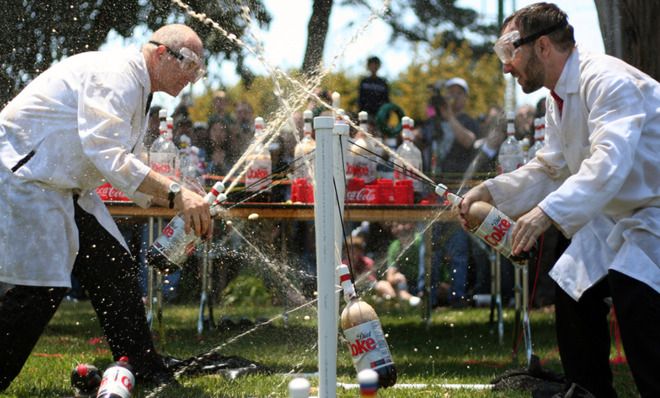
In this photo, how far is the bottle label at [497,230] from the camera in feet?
14.8

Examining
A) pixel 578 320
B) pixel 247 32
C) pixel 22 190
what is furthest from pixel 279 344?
pixel 578 320

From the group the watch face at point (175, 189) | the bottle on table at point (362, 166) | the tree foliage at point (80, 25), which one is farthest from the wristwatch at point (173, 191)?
the tree foliage at point (80, 25)

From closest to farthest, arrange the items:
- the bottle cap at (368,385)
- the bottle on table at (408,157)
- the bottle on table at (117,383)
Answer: the bottle cap at (368,385) → the bottle on table at (117,383) → the bottle on table at (408,157)

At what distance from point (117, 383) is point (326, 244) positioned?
93cm

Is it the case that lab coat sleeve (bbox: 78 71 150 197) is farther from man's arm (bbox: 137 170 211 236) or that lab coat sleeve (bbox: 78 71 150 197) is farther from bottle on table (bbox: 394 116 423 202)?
bottle on table (bbox: 394 116 423 202)

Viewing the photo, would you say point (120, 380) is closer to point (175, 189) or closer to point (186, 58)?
point (175, 189)

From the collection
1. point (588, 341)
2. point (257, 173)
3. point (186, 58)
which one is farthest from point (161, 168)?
point (588, 341)

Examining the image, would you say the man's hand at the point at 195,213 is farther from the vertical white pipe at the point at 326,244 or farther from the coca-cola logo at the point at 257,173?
the coca-cola logo at the point at 257,173

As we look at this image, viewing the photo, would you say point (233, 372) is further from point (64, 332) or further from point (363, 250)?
point (363, 250)

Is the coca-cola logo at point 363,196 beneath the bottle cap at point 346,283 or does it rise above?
above

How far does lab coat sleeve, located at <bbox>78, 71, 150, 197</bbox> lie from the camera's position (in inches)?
180

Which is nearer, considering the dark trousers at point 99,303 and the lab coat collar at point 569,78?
the lab coat collar at point 569,78

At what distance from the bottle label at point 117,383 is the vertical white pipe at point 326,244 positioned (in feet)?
2.43

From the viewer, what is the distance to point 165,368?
5.62 meters
